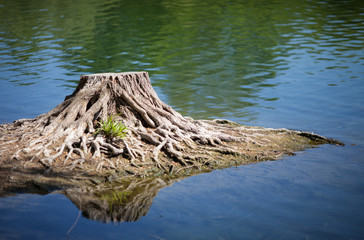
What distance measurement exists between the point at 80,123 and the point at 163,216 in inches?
122

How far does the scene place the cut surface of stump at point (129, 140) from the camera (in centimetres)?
797

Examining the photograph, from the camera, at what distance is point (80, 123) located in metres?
8.65

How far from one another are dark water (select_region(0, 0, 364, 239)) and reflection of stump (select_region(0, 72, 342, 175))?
58 cm

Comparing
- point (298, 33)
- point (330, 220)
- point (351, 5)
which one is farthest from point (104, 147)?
point (351, 5)

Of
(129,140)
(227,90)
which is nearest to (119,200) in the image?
(129,140)

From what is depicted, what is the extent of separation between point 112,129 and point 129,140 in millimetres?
400

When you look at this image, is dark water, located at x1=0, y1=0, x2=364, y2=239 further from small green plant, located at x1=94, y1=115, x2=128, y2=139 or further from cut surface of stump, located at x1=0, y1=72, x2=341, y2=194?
small green plant, located at x1=94, y1=115, x2=128, y2=139

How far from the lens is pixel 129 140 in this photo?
8438 millimetres

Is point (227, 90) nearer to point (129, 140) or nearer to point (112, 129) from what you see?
point (129, 140)

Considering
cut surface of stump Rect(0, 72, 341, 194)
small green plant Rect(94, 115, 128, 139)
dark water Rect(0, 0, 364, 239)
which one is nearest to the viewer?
dark water Rect(0, 0, 364, 239)

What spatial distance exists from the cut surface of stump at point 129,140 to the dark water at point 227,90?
1.79 feet

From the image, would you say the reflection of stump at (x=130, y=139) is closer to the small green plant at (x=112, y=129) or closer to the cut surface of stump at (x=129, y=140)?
the cut surface of stump at (x=129, y=140)

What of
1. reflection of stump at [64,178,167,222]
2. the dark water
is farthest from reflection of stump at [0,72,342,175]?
the dark water

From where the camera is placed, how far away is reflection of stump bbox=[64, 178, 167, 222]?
6543 millimetres
